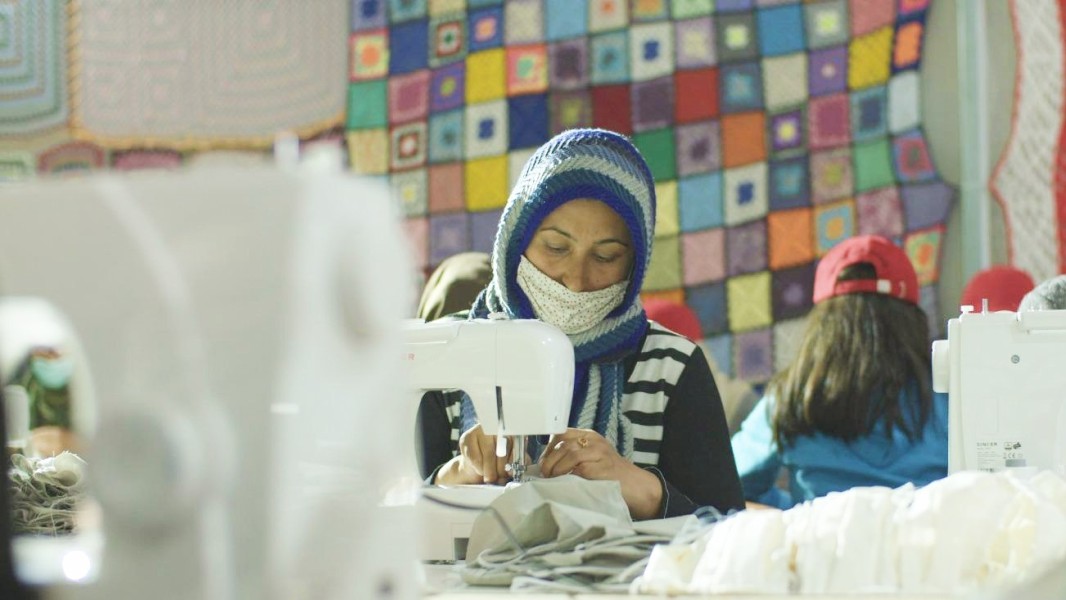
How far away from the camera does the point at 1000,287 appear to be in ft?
10.4

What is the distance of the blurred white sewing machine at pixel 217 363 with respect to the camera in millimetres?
726

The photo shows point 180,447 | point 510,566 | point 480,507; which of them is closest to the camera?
point 180,447

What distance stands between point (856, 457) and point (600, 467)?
1229 millimetres

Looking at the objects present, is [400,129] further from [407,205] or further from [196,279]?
[196,279]

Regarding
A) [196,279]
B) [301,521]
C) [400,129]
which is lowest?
[301,521]

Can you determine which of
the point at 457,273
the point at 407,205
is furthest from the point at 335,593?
the point at 407,205

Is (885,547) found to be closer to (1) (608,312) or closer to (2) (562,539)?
(2) (562,539)

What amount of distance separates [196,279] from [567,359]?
85 centimetres

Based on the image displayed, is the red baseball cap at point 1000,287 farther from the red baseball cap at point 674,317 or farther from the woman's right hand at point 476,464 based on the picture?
the woman's right hand at point 476,464

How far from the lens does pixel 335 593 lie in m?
0.80

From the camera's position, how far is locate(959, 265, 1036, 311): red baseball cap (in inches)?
124

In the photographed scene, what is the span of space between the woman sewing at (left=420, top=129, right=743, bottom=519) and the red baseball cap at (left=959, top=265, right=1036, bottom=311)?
5.21 ft

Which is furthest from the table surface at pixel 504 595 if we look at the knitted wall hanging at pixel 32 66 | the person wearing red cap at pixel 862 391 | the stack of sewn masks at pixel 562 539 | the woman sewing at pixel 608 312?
the knitted wall hanging at pixel 32 66

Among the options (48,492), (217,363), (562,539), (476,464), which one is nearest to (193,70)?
(476,464)
